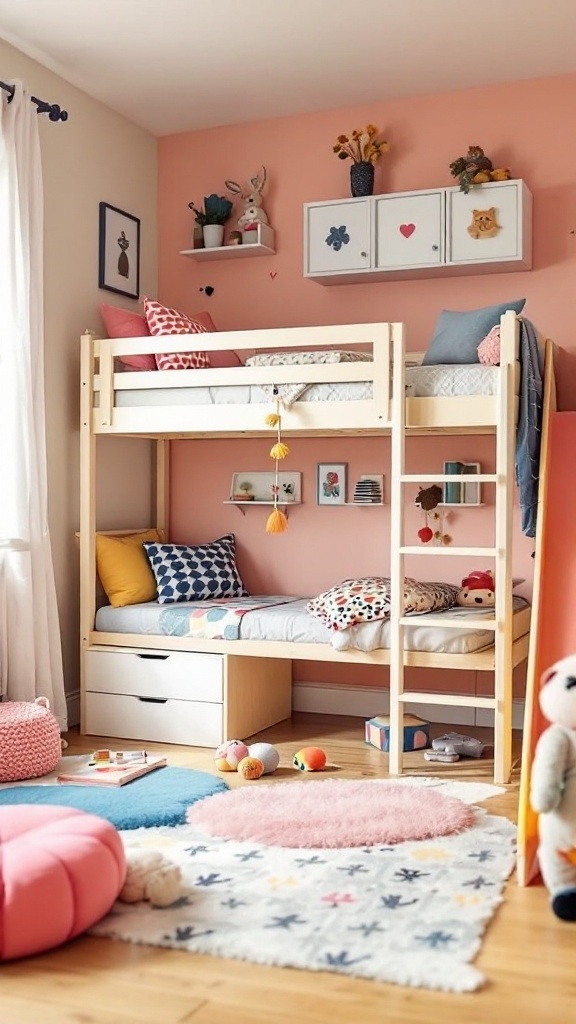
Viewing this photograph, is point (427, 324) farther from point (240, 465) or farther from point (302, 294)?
point (240, 465)

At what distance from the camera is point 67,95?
480 cm

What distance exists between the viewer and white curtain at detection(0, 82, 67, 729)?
4270mm

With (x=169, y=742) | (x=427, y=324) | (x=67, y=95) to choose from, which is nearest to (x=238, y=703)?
(x=169, y=742)

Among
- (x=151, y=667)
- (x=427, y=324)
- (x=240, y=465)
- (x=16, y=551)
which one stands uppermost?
(x=427, y=324)

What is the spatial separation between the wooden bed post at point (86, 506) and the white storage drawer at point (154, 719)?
3.4 inches

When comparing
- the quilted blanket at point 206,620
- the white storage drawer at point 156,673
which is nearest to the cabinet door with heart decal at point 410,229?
the quilted blanket at point 206,620

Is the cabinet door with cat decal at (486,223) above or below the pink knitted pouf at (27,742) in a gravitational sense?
above

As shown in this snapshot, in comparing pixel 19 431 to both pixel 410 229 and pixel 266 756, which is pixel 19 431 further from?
pixel 410 229

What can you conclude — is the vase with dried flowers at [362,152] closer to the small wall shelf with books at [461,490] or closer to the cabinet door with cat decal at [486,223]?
the cabinet door with cat decal at [486,223]

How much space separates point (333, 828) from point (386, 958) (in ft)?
2.93

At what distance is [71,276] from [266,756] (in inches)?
91.1

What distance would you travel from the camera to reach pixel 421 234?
471 centimetres

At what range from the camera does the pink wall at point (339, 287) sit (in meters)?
4.73

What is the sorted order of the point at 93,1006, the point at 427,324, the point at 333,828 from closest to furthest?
1. the point at 93,1006
2. the point at 333,828
3. the point at 427,324
